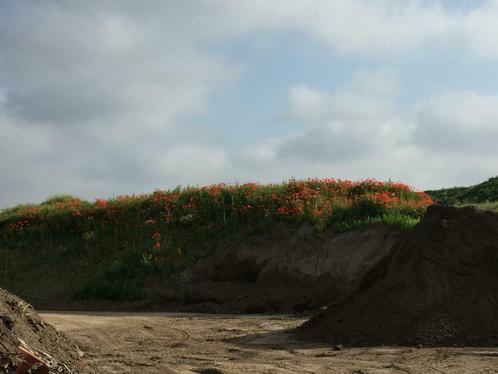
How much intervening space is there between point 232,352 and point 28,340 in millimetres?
4024

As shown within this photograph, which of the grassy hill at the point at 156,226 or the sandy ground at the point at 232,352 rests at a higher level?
the grassy hill at the point at 156,226

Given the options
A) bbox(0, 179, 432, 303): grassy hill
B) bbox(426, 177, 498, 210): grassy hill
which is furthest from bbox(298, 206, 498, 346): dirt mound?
bbox(426, 177, 498, 210): grassy hill

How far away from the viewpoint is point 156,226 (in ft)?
76.5

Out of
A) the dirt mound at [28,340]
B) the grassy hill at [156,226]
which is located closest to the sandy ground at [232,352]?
the dirt mound at [28,340]

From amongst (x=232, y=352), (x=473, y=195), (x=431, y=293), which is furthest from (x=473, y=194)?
(x=232, y=352)

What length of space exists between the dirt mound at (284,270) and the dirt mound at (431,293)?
16.0 ft

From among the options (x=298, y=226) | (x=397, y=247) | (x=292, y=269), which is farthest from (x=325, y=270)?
(x=397, y=247)

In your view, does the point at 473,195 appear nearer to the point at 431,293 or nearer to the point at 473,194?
the point at 473,194

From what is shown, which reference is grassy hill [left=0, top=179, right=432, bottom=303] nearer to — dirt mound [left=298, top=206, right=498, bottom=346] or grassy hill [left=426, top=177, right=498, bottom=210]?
dirt mound [left=298, top=206, right=498, bottom=346]

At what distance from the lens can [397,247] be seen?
518 inches

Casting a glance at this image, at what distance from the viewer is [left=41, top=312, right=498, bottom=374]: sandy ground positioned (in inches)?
363

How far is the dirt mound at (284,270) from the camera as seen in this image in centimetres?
1792

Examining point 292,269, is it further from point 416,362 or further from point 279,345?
point 416,362

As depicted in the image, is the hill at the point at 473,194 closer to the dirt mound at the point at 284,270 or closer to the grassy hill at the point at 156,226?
the grassy hill at the point at 156,226
